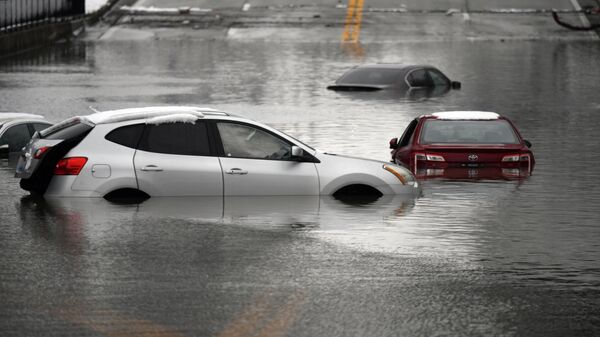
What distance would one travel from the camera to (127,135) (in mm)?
16766

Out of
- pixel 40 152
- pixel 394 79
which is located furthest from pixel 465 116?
pixel 394 79

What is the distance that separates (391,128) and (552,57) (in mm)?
24183

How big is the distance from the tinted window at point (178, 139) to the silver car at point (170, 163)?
12 millimetres

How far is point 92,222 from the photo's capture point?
15.1 metres

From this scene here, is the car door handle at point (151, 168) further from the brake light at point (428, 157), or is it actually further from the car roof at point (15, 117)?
the car roof at point (15, 117)

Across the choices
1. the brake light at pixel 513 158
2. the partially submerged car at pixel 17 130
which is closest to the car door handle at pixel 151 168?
the brake light at pixel 513 158

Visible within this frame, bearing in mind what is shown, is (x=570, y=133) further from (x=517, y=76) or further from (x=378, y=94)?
(x=517, y=76)

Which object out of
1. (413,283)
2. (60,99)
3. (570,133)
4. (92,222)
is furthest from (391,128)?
(413,283)

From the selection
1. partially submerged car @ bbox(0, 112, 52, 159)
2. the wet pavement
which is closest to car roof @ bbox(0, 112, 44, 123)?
partially submerged car @ bbox(0, 112, 52, 159)

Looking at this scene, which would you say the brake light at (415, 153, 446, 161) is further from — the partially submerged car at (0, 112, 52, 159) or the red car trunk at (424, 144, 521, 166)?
the partially submerged car at (0, 112, 52, 159)

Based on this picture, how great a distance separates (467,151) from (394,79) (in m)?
21.3

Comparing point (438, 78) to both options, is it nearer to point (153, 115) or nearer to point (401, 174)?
point (401, 174)

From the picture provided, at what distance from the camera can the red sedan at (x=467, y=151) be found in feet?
67.9

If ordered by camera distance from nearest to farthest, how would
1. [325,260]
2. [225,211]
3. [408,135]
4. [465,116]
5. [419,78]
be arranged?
1. [325,260]
2. [225,211]
3. [465,116]
4. [408,135]
5. [419,78]
